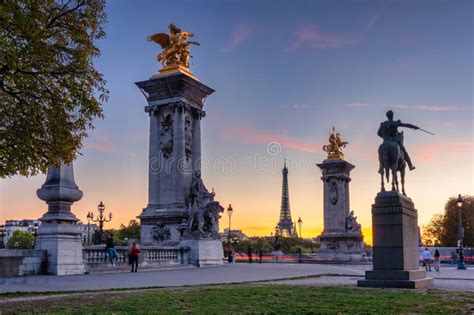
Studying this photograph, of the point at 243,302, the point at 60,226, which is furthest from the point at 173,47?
the point at 243,302

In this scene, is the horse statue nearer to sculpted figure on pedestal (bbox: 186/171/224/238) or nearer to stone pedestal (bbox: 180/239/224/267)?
stone pedestal (bbox: 180/239/224/267)

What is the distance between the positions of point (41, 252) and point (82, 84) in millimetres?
10814

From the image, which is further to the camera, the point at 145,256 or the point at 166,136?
the point at 166,136

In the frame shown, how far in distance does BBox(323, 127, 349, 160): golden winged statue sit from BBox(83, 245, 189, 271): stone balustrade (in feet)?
136

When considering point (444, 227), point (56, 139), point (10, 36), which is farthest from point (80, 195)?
point (444, 227)

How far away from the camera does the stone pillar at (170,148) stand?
43.5 m

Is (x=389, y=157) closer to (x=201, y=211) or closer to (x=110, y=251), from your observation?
(x=110, y=251)

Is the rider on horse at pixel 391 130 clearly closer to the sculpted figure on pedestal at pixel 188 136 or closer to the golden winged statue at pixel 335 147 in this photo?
the sculpted figure on pedestal at pixel 188 136

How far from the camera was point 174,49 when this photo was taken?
4631cm

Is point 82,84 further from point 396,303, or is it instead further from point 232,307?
point 396,303

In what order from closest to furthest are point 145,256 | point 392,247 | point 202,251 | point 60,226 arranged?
1. point 392,247
2. point 60,226
3. point 145,256
4. point 202,251

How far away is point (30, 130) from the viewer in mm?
15414

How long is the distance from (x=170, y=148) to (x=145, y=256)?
13322 millimetres

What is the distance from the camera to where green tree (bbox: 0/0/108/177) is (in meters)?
14.6
